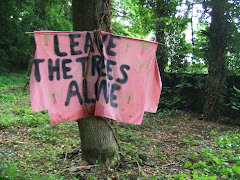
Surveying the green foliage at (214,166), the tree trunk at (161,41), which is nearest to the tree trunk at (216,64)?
the tree trunk at (161,41)

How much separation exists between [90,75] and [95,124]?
2.51ft

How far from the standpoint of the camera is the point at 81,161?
368 centimetres

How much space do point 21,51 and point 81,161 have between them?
60.0ft

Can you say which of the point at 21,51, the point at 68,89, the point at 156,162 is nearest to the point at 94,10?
the point at 68,89

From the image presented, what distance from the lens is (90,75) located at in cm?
324

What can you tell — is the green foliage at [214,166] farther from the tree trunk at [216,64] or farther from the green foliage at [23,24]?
the green foliage at [23,24]

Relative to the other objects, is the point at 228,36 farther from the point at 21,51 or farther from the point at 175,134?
the point at 21,51

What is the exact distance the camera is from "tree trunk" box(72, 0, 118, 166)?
3414mm

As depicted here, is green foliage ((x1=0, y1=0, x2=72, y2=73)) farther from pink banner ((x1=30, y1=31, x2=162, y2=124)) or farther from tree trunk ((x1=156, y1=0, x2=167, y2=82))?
pink banner ((x1=30, y1=31, x2=162, y2=124))

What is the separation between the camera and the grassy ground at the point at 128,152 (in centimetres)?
347

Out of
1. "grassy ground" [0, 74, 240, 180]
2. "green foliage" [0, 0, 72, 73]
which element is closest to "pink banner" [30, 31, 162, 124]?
"grassy ground" [0, 74, 240, 180]

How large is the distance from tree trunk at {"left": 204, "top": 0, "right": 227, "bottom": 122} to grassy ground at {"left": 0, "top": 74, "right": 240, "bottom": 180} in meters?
0.89

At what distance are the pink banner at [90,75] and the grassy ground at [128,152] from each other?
0.86m

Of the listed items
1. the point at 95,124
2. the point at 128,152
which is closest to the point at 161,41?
the point at 128,152
